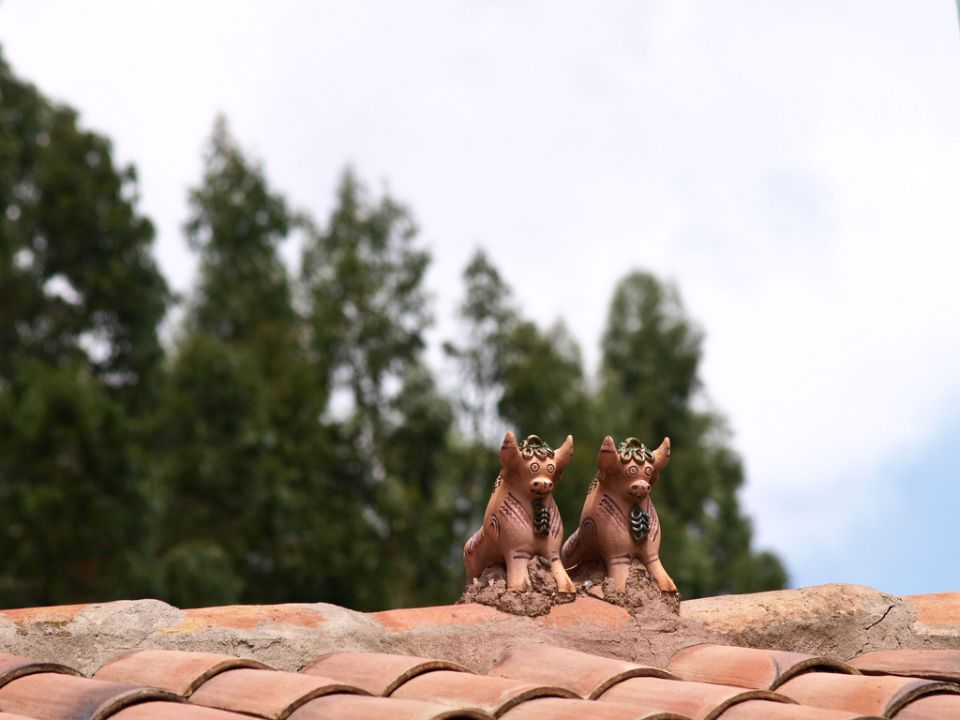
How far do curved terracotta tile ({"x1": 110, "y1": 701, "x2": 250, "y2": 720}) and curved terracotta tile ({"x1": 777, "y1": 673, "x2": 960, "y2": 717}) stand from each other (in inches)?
42.8

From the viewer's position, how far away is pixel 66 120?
13188mm

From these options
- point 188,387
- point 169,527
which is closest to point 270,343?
point 188,387

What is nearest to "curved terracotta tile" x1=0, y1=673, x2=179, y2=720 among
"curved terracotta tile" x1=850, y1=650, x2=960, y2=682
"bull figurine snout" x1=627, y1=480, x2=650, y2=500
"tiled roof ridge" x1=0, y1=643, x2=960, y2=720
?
"tiled roof ridge" x1=0, y1=643, x2=960, y2=720

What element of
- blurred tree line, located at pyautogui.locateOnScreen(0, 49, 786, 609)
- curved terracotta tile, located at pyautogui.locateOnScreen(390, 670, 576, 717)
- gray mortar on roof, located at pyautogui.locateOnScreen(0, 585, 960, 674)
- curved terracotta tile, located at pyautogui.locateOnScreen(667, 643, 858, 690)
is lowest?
curved terracotta tile, located at pyautogui.locateOnScreen(390, 670, 576, 717)

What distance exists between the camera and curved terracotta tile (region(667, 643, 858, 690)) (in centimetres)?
267

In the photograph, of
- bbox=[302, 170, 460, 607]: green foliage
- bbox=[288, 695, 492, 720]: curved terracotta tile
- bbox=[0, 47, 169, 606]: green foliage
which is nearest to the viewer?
bbox=[288, 695, 492, 720]: curved terracotta tile

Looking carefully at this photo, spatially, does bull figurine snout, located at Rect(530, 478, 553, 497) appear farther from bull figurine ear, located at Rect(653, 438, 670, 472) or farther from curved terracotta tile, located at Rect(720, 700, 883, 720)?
curved terracotta tile, located at Rect(720, 700, 883, 720)

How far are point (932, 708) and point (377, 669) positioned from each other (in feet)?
3.46

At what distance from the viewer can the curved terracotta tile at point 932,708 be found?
91.6 inches

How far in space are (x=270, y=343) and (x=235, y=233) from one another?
6.57 ft

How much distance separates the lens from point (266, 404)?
1420 cm

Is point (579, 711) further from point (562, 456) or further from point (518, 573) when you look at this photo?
point (562, 456)

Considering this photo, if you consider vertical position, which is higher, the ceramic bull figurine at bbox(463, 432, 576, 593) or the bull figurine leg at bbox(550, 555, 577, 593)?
Answer: the ceramic bull figurine at bbox(463, 432, 576, 593)

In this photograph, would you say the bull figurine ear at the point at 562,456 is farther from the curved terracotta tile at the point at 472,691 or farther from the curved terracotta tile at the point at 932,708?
the curved terracotta tile at the point at 932,708
